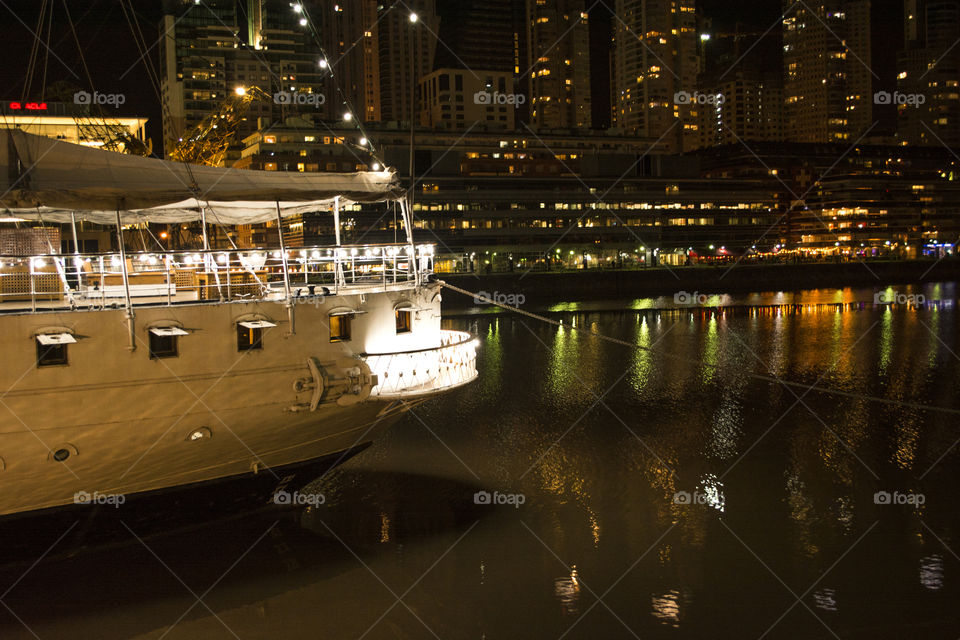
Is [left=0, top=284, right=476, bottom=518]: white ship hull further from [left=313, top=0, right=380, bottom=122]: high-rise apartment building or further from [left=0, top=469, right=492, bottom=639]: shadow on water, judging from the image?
[left=313, top=0, right=380, bottom=122]: high-rise apartment building

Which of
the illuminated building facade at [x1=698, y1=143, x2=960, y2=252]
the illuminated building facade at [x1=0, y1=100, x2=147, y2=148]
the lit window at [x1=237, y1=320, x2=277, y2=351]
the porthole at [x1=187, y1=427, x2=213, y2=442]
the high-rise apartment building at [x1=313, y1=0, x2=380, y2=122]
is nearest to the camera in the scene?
the porthole at [x1=187, y1=427, x2=213, y2=442]

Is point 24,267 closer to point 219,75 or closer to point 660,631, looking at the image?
point 660,631

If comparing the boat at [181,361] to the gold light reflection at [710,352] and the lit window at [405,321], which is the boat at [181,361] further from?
the gold light reflection at [710,352]

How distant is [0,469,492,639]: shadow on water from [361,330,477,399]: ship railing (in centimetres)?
258

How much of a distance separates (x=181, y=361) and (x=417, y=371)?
4037 millimetres

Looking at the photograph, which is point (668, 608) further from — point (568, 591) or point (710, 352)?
point (710, 352)

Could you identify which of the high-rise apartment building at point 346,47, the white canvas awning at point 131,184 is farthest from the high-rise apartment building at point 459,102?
the white canvas awning at point 131,184

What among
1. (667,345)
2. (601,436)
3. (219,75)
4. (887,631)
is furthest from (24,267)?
(219,75)

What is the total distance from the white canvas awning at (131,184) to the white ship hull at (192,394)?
1766mm

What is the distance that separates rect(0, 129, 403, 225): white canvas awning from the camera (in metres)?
11.6

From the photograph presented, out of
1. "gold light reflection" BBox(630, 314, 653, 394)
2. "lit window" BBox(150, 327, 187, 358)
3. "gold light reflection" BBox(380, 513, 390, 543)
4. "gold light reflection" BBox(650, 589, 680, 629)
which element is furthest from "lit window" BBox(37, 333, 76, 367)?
"gold light reflection" BBox(630, 314, 653, 394)

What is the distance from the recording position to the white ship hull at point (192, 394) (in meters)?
11.6

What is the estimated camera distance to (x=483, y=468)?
17547 mm

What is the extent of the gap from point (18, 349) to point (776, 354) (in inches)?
1283
